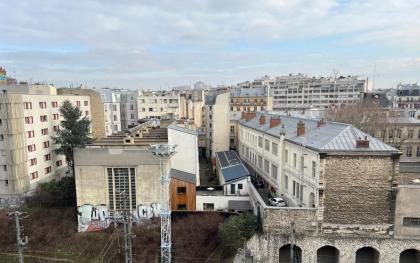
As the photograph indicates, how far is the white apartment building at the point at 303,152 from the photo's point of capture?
966 inches

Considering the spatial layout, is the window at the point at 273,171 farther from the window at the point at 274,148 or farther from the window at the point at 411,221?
the window at the point at 411,221

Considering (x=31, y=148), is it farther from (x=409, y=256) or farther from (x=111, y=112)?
(x=409, y=256)

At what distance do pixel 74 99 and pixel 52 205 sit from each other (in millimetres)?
23301

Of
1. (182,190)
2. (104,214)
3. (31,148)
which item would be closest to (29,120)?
(31,148)

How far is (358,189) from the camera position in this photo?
24.7m

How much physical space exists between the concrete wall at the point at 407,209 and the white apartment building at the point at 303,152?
3477mm

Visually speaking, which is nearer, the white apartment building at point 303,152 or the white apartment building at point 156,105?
the white apartment building at point 303,152

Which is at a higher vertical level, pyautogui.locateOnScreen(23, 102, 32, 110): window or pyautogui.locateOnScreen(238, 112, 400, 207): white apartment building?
pyautogui.locateOnScreen(23, 102, 32, 110): window

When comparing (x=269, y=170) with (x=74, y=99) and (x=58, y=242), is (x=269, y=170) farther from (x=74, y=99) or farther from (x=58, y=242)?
(x=74, y=99)

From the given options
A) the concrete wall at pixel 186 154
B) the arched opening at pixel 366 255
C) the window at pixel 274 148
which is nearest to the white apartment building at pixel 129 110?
the concrete wall at pixel 186 154

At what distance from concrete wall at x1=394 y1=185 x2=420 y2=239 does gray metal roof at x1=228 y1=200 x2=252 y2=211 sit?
42.5ft

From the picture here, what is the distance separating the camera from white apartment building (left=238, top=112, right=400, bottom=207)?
2455 cm

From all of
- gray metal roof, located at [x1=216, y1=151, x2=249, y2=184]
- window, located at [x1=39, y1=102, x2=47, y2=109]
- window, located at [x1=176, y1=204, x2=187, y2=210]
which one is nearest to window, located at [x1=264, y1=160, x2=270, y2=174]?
gray metal roof, located at [x1=216, y1=151, x2=249, y2=184]

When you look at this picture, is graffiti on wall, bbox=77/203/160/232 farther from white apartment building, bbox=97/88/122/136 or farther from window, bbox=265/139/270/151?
white apartment building, bbox=97/88/122/136
